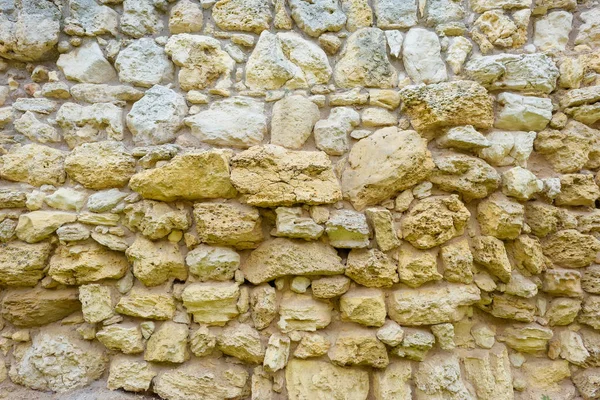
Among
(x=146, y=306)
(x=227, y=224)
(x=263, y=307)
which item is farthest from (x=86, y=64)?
(x=263, y=307)

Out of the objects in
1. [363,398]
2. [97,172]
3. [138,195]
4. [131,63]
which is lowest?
[363,398]

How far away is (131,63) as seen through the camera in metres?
1.54

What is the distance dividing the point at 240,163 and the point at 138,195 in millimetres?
481

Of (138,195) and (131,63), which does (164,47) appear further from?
(138,195)

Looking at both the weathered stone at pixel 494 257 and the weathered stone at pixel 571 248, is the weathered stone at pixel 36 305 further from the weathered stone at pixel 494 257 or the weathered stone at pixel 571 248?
the weathered stone at pixel 571 248

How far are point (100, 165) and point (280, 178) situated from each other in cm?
81

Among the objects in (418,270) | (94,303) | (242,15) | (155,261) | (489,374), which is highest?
(242,15)

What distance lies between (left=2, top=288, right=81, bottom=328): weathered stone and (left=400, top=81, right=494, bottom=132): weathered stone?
173 cm

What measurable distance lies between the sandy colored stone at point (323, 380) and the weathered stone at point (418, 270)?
1.47 ft

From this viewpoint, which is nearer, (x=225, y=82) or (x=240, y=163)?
(x=240, y=163)

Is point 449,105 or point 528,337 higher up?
point 449,105

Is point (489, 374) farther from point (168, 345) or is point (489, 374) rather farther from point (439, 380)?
point (168, 345)

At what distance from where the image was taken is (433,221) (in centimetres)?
140

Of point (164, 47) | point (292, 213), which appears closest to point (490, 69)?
point (292, 213)
